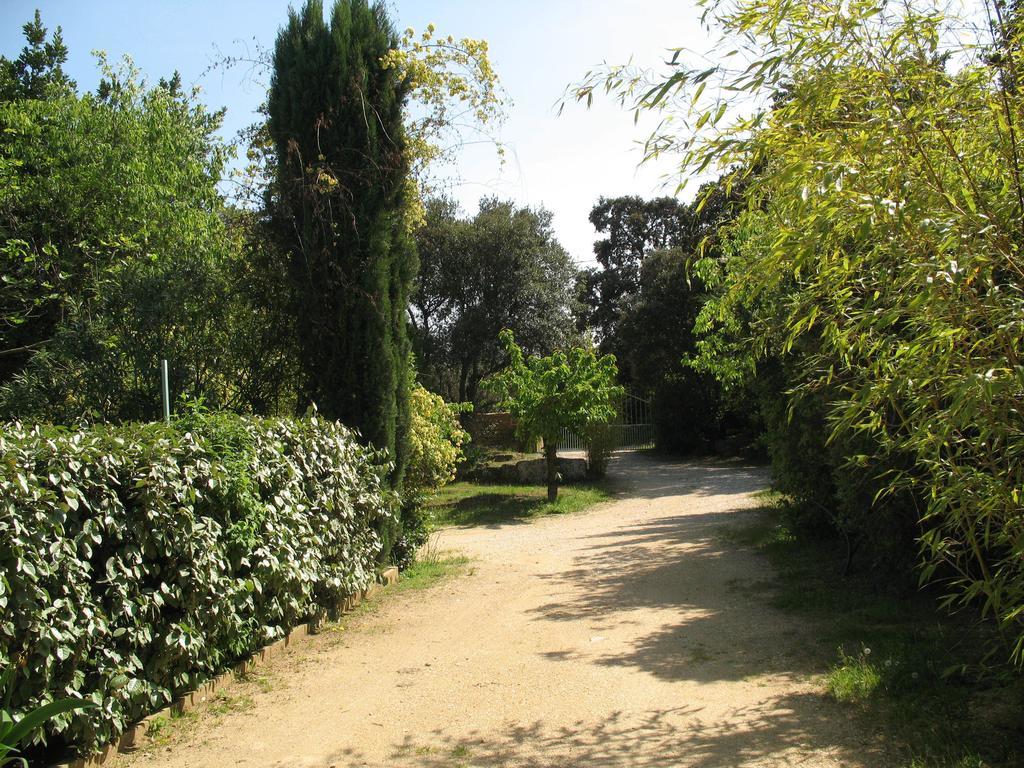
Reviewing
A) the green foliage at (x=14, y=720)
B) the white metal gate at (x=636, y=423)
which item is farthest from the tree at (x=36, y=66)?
the white metal gate at (x=636, y=423)

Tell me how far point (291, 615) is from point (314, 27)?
21.8ft

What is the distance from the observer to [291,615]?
250 inches

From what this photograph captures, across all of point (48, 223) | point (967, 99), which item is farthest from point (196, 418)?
point (48, 223)

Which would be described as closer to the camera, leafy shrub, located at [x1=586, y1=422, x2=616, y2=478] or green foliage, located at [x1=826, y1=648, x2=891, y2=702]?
green foliage, located at [x1=826, y1=648, x2=891, y2=702]

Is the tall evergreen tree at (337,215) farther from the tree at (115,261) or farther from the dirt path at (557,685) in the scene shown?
the dirt path at (557,685)

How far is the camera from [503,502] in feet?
57.1

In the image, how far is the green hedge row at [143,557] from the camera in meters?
3.75

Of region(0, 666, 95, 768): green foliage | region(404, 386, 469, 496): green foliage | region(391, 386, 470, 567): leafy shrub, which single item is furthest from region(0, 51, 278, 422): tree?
region(0, 666, 95, 768): green foliage

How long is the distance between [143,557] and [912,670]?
469cm

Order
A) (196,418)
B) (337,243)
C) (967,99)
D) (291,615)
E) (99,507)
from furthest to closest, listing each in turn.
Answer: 1. (337,243)
2. (291,615)
3. (196,418)
4. (99,507)
5. (967,99)

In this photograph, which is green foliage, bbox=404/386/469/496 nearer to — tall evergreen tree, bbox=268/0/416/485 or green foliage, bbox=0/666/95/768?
tall evergreen tree, bbox=268/0/416/485

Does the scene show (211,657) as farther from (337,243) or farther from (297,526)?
(337,243)

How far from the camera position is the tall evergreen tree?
8.98 meters

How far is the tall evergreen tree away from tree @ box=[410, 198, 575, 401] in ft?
61.0
